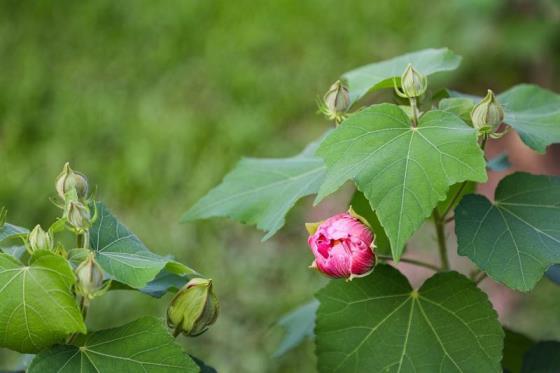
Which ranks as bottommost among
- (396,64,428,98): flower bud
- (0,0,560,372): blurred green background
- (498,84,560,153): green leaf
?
(0,0,560,372): blurred green background

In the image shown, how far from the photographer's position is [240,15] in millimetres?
4480

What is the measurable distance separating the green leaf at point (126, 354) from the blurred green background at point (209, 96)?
1.77m

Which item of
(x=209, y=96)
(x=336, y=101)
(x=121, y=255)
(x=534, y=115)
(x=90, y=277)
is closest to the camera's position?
(x=90, y=277)

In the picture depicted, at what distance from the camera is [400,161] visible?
106 cm

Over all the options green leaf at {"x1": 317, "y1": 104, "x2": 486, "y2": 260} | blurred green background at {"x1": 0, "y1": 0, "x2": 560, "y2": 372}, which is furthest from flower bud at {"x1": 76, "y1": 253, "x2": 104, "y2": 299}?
blurred green background at {"x1": 0, "y1": 0, "x2": 560, "y2": 372}

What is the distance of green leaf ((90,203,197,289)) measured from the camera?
1.01 meters

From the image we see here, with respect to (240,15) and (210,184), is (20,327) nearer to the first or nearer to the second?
(210,184)

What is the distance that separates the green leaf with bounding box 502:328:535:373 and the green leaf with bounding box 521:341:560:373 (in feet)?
0.33

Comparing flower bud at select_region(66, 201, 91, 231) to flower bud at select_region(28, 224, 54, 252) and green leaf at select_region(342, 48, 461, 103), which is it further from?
green leaf at select_region(342, 48, 461, 103)

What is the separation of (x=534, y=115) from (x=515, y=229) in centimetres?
26

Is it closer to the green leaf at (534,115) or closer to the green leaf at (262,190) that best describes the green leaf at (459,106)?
the green leaf at (534,115)

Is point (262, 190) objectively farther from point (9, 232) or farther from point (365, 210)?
point (9, 232)

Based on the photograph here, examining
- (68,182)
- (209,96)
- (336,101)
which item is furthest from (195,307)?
(209,96)

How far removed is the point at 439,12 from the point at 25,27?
1986 millimetres
